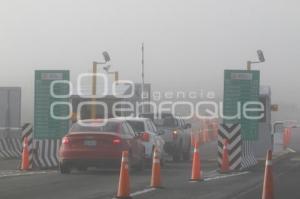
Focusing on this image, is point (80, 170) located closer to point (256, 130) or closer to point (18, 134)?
point (256, 130)

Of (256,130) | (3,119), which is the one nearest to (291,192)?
(256,130)

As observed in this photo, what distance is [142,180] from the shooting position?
18.5m

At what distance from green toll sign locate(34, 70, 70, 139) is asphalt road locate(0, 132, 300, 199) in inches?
188

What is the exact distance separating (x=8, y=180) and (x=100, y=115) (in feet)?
41.6

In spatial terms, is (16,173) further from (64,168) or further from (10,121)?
(10,121)

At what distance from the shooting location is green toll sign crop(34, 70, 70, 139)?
26.1 m

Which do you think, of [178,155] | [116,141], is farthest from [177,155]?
[116,141]

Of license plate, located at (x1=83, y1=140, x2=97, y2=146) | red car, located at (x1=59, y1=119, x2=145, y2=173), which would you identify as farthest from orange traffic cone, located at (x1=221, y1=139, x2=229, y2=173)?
license plate, located at (x1=83, y1=140, x2=97, y2=146)

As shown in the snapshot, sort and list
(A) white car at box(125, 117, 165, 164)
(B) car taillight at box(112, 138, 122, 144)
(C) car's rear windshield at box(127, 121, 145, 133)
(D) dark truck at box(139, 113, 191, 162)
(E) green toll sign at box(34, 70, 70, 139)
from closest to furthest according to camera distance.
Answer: (B) car taillight at box(112, 138, 122, 144), (A) white car at box(125, 117, 165, 164), (C) car's rear windshield at box(127, 121, 145, 133), (E) green toll sign at box(34, 70, 70, 139), (D) dark truck at box(139, 113, 191, 162)

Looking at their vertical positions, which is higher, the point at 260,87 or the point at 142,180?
the point at 260,87

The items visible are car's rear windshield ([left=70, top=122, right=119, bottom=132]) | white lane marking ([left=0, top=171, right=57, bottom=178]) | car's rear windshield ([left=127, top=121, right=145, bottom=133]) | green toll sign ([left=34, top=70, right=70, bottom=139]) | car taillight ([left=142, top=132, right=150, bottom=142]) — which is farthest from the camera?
green toll sign ([left=34, top=70, right=70, bottom=139])

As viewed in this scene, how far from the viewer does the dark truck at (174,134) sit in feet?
92.3

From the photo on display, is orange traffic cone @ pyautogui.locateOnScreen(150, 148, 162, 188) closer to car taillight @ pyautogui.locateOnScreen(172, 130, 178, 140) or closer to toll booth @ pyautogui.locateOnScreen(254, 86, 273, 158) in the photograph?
car taillight @ pyautogui.locateOnScreen(172, 130, 178, 140)

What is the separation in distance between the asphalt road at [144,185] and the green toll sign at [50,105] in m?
4.78
